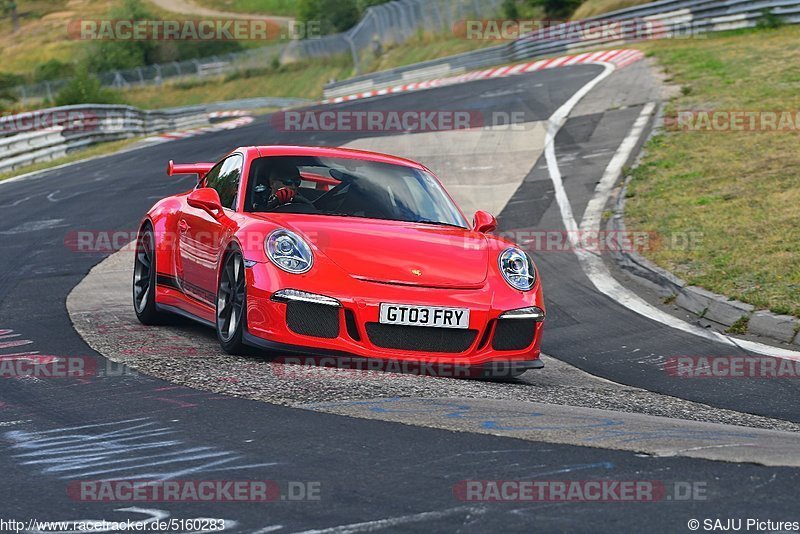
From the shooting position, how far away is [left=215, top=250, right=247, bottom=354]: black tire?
7172 millimetres

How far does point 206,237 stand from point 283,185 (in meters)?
0.61

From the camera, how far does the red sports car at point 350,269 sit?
275 inches

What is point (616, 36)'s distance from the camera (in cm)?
3688

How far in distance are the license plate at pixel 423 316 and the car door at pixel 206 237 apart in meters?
1.32

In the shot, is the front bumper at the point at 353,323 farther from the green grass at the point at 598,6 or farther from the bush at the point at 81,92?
the green grass at the point at 598,6

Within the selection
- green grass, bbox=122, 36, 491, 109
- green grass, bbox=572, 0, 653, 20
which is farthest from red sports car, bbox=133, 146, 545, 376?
green grass, bbox=122, 36, 491, 109

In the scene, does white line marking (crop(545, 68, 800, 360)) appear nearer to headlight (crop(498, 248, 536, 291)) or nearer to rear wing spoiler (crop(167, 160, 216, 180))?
headlight (crop(498, 248, 536, 291))

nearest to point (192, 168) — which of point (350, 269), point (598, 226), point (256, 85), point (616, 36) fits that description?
point (350, 269)

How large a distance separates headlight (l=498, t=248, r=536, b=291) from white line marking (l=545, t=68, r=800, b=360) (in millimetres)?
1974

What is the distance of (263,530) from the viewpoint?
376 centimetres

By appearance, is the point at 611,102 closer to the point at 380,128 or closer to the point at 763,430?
the point at 380,128

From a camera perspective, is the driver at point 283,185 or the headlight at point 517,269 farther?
the driver at point 283,185

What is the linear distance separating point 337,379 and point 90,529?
2532 mm

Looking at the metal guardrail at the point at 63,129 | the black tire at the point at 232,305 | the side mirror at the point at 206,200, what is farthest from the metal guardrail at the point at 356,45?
the black tire at the point at 232,305
